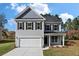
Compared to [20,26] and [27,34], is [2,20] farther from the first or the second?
[27,34]

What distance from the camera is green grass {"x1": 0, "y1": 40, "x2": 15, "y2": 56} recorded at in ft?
61.5

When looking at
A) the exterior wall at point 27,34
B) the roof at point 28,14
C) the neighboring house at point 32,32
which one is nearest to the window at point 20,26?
the neighboring house at point 32,32

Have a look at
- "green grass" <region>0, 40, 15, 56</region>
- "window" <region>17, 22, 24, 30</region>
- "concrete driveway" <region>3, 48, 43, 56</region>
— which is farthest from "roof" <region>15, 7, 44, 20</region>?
"concrete driveway" <region>3, 48, 43, 56</region>

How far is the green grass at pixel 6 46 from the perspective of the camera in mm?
18734

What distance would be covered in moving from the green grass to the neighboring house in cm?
61

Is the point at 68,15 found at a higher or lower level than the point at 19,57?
higher

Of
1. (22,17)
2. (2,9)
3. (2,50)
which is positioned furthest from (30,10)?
(2,50)

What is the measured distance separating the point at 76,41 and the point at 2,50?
5.16 metres

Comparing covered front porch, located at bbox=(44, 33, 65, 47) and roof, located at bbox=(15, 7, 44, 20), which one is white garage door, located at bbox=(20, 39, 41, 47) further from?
roof, located at bbox=(15, 7, 44, 20)

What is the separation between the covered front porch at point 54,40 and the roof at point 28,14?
158 centimetres

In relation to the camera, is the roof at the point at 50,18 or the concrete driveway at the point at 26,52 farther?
the roof at the point at 50,18

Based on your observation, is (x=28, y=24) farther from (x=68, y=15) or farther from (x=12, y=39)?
(x=68, y=15)

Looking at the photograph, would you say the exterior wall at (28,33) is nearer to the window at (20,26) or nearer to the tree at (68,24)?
the window at (20,26)

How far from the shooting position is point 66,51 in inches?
740
